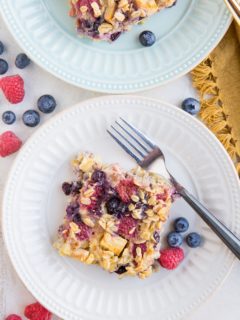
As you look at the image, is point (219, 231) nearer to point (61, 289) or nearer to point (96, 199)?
point (96, 199)

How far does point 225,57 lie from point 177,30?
176mm

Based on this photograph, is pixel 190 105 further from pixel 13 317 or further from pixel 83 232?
pixel 13 317

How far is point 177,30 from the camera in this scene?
6.32ft

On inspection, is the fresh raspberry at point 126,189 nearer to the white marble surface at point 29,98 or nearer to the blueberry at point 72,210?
the blueberry at point 72,210

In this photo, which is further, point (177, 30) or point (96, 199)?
point (177, 30)

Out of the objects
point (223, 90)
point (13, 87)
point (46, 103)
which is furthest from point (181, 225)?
point (13, 87)

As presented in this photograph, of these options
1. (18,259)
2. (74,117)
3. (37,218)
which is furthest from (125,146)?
(18,259)

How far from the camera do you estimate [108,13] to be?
1.78m

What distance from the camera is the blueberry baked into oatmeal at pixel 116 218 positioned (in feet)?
5.88

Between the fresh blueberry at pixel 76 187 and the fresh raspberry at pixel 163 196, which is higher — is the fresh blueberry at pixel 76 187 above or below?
below

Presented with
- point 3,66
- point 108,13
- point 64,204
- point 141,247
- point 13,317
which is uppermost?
point 108,13

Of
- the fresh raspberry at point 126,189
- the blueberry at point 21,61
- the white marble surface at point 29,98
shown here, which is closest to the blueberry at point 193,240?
the white marble surface at point 29,98

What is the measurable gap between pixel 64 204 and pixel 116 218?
206 millimetres

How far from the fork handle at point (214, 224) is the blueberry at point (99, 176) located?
24 centimetres
